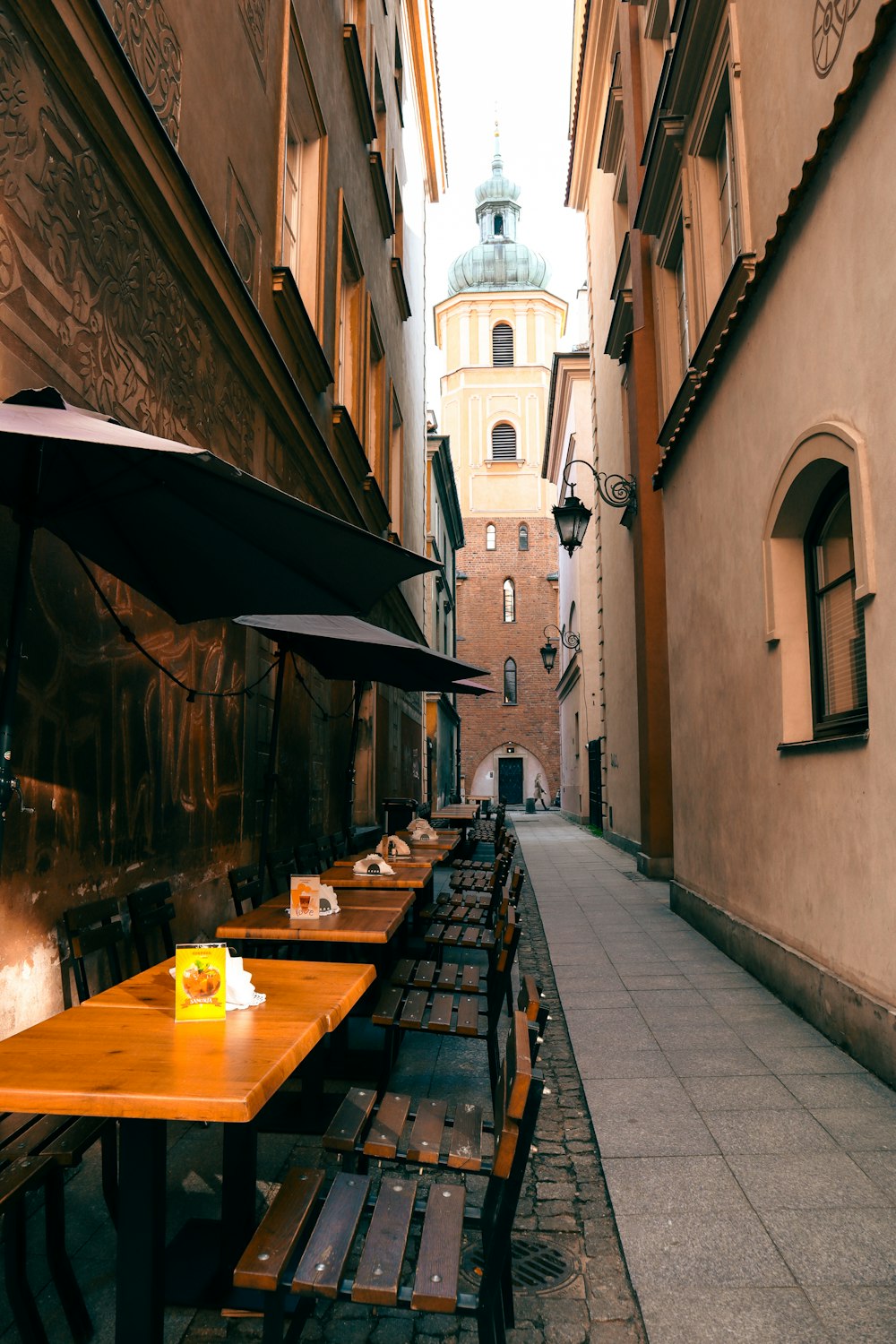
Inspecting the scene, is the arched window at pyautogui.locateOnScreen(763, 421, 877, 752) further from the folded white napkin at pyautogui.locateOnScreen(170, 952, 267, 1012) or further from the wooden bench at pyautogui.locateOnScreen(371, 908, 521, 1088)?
the folded white napkin at pyautogui.locateOnScreen(170, 952, 267, 1012)

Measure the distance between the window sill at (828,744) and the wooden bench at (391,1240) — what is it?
117 inches

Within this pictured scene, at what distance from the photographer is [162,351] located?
500cm

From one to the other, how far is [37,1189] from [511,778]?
42.4m

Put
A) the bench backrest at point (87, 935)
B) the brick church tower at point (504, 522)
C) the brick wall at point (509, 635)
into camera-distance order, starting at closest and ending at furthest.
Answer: the bench backrest at point (87, 935) < the brick wall at point (509, 635) < the brick church tower at point (504, 522)

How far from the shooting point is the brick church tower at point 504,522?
44375 millimetres

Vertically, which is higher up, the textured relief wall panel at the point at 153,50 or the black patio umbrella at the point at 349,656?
the textured relief wall panel at the point at 153,50

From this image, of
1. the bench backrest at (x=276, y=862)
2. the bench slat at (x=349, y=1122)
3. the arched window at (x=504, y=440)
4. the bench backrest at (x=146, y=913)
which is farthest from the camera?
the arched window at (x=504, y=440)

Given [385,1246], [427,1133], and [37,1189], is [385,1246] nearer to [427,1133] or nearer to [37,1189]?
[427,1133]

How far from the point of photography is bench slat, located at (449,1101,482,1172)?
246 centimetres

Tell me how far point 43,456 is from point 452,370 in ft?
156

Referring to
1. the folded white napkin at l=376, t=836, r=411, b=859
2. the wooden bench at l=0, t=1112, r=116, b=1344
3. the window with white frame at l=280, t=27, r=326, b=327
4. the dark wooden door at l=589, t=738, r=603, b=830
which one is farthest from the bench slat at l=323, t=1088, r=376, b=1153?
the dark wooden door at l=589, t=738, r=603, b=830

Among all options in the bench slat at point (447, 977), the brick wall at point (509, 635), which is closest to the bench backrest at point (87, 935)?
the bench slat at point (447, 977)

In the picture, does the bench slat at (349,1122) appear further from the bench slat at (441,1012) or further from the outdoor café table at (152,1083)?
the bench slat at (441,1012)

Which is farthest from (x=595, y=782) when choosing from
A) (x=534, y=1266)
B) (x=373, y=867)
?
(x=534, y=1266)
